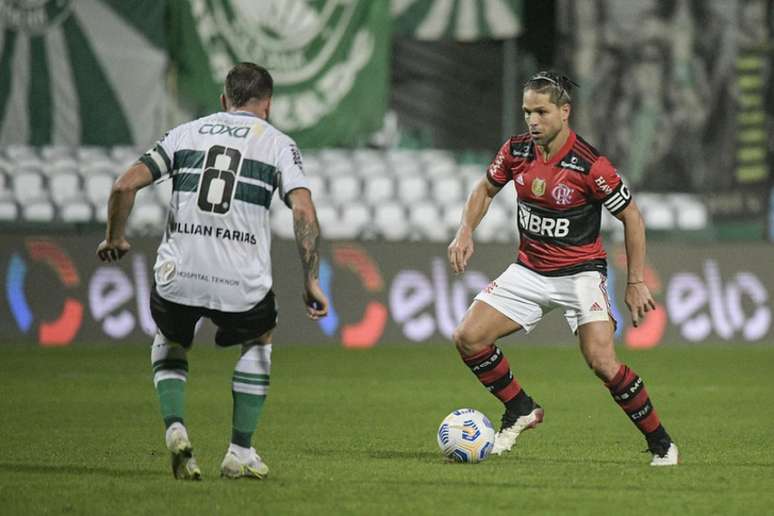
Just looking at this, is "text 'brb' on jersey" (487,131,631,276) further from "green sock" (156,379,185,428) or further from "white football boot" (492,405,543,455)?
"green sock" (156,379,185,428)

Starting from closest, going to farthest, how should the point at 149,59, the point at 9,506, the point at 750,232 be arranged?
the point at 9,506, the point at 149,59, the point at 750,232

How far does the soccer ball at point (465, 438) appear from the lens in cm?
759

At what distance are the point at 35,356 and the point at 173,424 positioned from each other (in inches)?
307

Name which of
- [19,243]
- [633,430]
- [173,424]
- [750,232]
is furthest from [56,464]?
[750,232]

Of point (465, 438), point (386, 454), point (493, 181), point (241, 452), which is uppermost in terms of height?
point (493, 181)

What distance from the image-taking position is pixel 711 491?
21.7 feet

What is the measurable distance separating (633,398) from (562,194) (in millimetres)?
1114

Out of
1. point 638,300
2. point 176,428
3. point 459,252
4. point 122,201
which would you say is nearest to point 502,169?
point 459,252

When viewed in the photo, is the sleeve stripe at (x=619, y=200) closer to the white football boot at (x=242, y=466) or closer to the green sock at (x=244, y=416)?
the green sock at (x=244, y=416)

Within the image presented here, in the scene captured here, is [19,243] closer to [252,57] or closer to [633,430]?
[252,57]

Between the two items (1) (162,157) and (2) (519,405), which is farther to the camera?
(2) (519,405)

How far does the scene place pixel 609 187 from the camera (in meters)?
7.66

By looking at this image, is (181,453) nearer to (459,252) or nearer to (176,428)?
(176,428)

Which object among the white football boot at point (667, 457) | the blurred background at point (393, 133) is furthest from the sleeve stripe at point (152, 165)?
the blurred background at point (393, 133)
